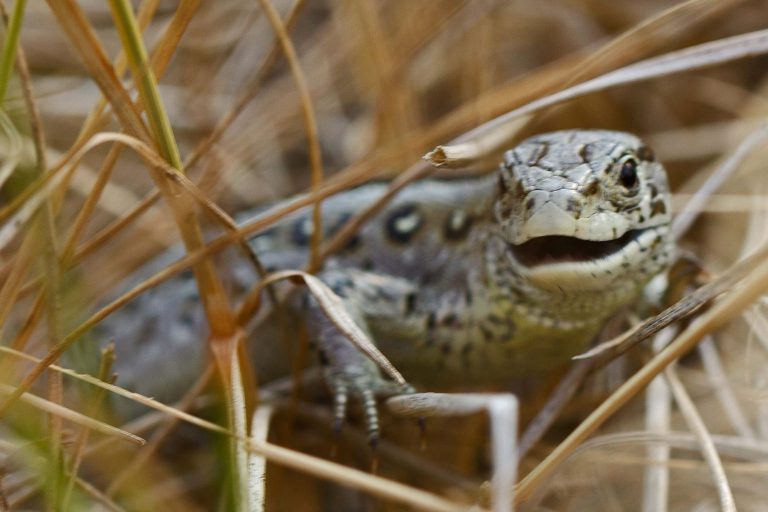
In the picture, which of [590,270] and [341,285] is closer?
[590,270]

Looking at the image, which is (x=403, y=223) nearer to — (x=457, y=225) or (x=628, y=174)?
(x=457, y=225)

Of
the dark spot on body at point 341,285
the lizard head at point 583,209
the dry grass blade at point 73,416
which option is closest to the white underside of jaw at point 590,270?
the lizard head at point 583,209

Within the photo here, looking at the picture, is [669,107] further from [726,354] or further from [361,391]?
[361,391]

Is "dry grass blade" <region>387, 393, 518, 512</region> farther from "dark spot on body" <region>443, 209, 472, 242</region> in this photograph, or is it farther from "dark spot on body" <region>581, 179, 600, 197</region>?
"dark spot on body" <region>443, 209, 472, 242</region>

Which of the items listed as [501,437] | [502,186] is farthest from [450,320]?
[501,437]

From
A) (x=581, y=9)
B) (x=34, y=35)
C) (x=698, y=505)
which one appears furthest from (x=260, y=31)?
(x=698, y=505)
